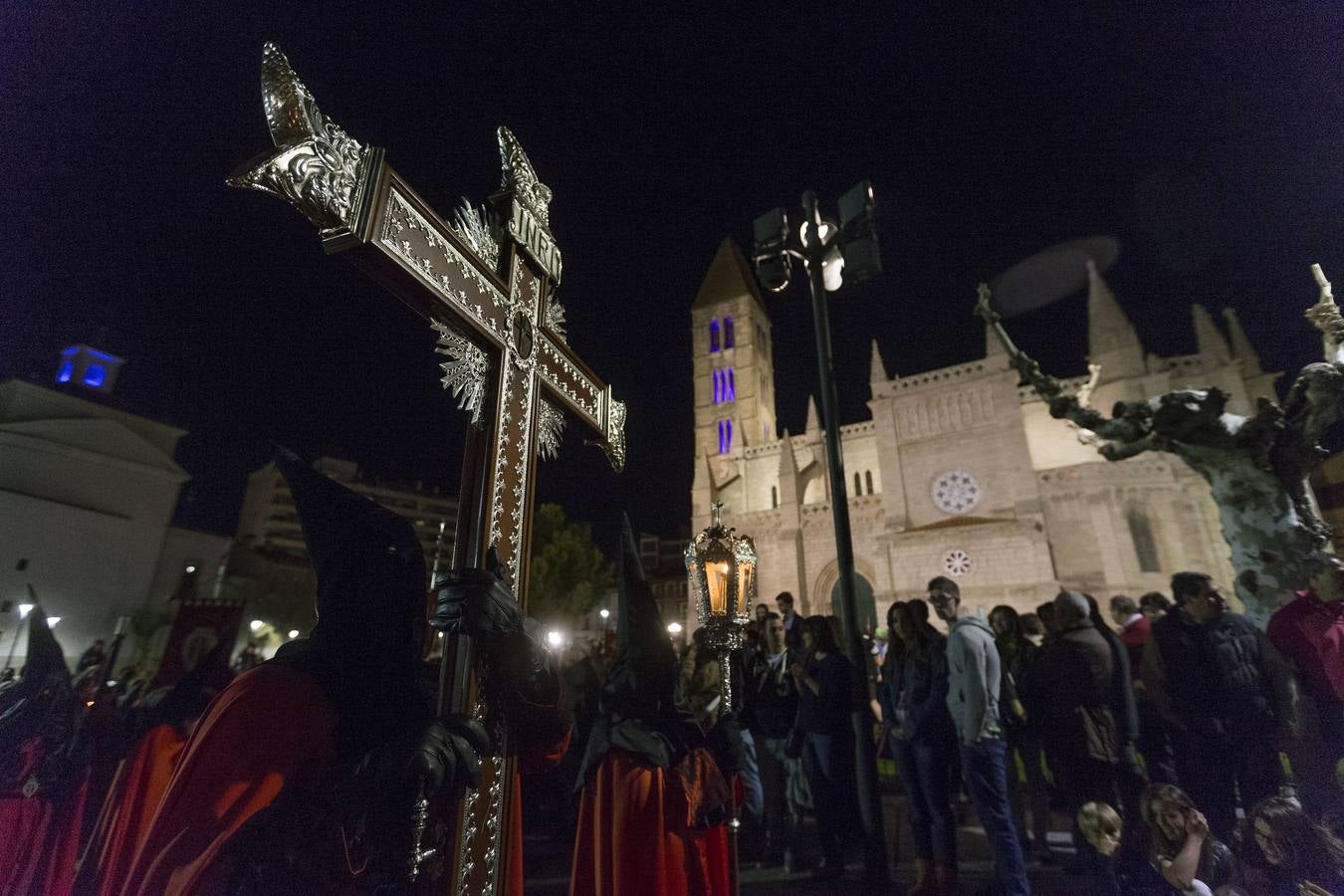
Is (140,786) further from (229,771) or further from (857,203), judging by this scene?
(857,203)

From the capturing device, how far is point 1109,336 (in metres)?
28.3

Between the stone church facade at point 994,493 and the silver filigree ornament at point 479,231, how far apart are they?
807 inches

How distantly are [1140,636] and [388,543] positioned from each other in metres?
6.65

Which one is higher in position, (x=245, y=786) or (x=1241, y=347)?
(x=1241, y=347)

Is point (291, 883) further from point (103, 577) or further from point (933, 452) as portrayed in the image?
point (933, 452)

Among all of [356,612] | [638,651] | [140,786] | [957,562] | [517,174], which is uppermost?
[957,562]

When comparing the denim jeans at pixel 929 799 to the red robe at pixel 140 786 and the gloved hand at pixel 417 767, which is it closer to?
the gloved hand at pixel 417 767

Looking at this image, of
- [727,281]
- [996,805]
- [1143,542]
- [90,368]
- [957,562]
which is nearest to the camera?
[996,805]

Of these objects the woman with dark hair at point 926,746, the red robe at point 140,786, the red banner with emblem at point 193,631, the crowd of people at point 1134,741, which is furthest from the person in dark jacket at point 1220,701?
the red banner with emblem at point 193,631

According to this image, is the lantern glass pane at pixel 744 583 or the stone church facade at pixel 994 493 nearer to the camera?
the lantern glass pane at pixel 744 583

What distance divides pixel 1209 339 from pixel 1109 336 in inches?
146

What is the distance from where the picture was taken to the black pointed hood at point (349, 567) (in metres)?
1.46

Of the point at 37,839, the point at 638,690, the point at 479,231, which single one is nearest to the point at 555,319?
the point at 479,231

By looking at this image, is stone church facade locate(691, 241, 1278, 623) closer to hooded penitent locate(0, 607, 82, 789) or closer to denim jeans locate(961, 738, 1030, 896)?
denim jeans locate(961, 738, 1030, 896)
